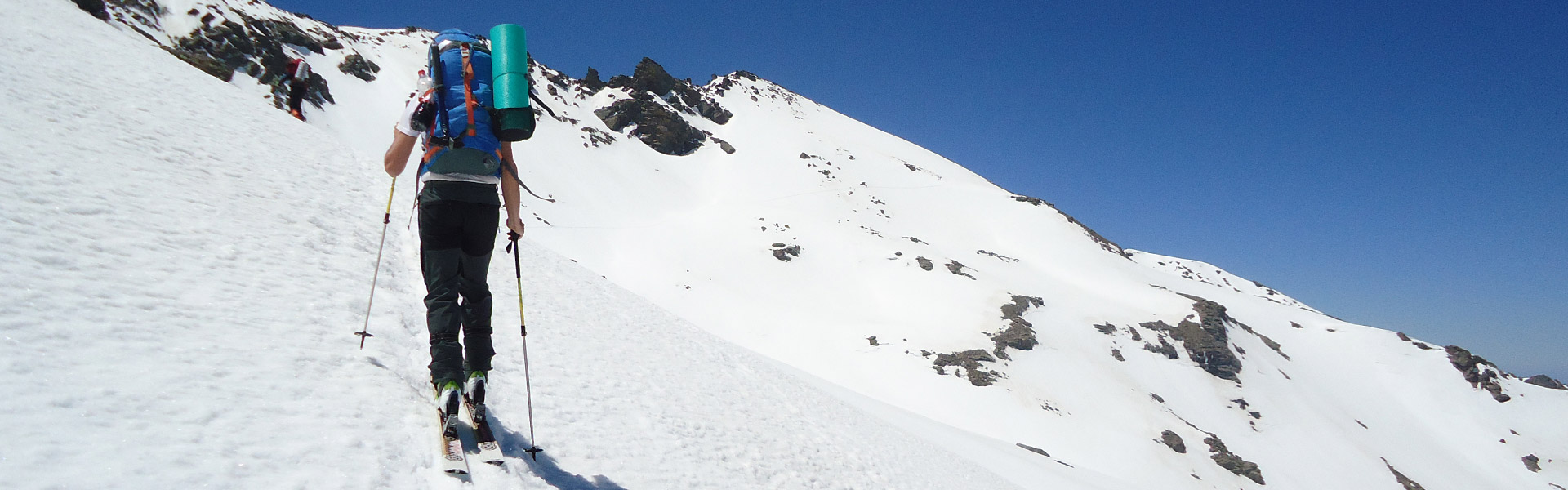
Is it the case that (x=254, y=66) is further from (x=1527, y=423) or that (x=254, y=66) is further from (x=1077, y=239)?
(x=1527, y=423)

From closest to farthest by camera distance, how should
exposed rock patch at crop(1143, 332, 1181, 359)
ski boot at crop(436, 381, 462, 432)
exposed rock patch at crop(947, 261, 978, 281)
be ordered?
ski boot at crop(436, 381, 462, 432) → exposed rock patch at crop(1143, 332, 1181, 359) → exposed rock patch at crop(947, 261, 978, 281)

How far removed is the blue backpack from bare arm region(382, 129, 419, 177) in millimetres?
102

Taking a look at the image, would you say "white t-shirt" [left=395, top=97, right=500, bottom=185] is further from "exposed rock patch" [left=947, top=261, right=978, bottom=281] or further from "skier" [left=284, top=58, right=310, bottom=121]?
"exposed rock patch" [left=947, top=261, right=978, bottom=281]

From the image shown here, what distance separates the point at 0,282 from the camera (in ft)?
10.3

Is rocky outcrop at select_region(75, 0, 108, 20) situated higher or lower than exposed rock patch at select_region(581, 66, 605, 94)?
lower

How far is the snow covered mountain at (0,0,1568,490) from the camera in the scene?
336 cm

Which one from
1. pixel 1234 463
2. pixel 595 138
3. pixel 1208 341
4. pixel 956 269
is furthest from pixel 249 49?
pixel 1208 341

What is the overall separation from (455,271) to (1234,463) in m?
43.0

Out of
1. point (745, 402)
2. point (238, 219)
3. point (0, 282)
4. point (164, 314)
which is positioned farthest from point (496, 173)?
point (745, 402)

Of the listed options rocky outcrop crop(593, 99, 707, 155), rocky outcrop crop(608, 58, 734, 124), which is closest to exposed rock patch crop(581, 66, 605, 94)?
rocky outcrop crop(608, 58, 734, 124)

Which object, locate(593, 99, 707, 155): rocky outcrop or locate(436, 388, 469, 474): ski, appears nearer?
locate(436, 388, 469, 474): ski

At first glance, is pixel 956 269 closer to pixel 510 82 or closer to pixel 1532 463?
pixel 1532 463

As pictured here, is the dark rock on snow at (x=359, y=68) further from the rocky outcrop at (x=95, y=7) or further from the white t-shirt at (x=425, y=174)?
the white t-shirt at (x=425, y=174)

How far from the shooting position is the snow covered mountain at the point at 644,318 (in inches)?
132
